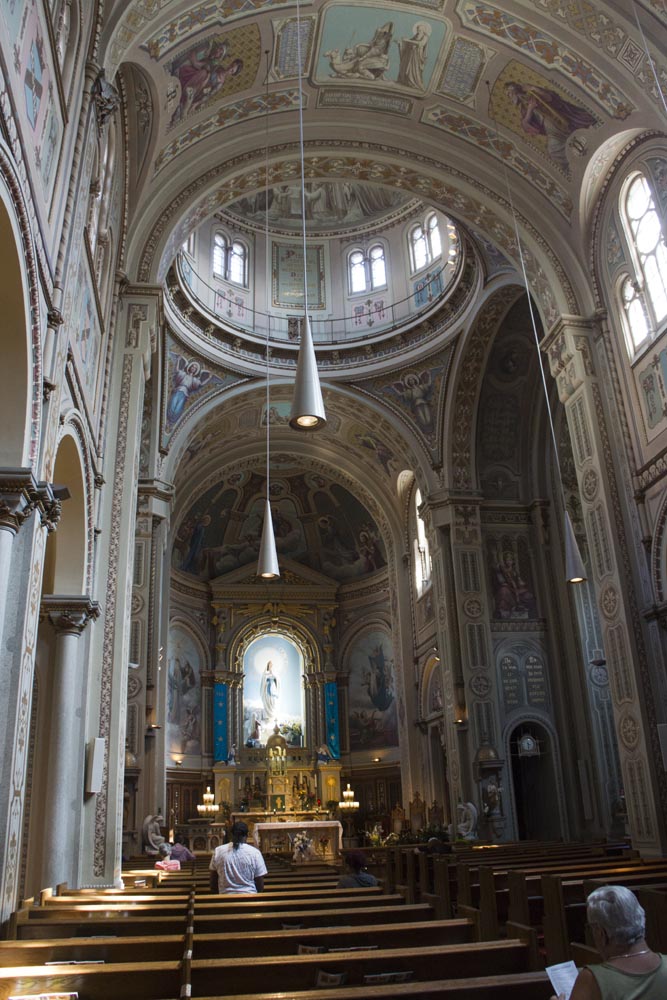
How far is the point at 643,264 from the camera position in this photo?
12.7 meters

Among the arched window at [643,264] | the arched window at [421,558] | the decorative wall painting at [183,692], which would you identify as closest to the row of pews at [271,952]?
the arched window at [643,264]

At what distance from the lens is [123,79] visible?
38.6 feet

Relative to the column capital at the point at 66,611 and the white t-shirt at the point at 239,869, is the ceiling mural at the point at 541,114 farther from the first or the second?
the white t-shirt at the point at 239,869

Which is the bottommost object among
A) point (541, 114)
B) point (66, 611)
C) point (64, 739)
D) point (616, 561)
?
point (64, 739)

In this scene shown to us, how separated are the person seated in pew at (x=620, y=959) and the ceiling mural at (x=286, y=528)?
24.5m

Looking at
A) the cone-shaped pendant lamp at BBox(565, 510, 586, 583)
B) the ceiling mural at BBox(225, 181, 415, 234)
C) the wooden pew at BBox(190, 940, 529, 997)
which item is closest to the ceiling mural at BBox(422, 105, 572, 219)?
the cone-shaped pendant lamp at BBox(565, 510, 586, 583)

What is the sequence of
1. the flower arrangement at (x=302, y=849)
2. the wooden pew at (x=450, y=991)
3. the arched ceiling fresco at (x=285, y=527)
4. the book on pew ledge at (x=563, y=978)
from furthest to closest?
the arched ceiling fresco at (x=285, y=527), the flower arrangement at (x=302, y=849), the wooden pew at (x=450, y=991), the book on pew ledge at (x=563, y=978)

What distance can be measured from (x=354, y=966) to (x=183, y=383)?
1788 centimetres

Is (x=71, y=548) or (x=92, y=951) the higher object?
(x=71, y=548)

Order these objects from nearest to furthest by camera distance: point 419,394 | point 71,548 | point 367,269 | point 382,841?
point 71,548
point 419,394
point 382,841
point 367,269

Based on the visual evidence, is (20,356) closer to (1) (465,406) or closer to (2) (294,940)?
(2) (294,940)

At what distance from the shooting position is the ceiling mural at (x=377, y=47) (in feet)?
40.3

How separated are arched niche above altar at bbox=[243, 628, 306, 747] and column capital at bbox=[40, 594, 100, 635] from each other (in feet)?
64.1

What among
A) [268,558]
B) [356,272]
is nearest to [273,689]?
[356,272]
